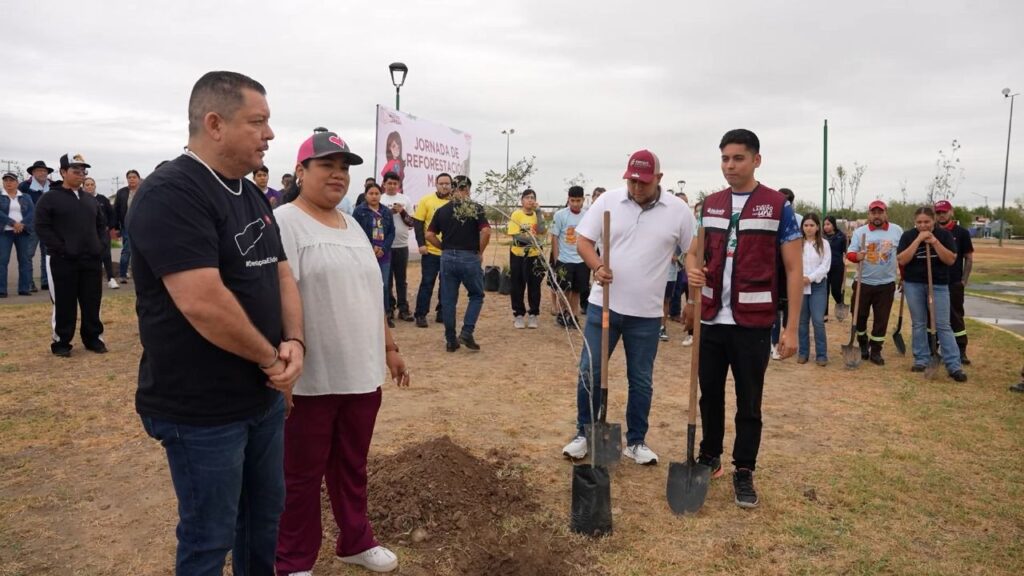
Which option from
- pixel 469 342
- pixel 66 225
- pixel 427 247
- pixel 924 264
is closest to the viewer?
pixel 66 225

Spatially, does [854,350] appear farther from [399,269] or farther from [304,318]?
[304,318]

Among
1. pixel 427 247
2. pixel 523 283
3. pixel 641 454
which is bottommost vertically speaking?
pixel 641 454

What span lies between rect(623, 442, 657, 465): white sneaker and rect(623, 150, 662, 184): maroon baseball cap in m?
1.84

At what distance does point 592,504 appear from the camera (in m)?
3.43

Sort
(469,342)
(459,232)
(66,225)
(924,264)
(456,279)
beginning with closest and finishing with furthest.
A: 1. (66,225)
2. (924,264)
3. (459,232)
4. (456,279)
5. (469,342)

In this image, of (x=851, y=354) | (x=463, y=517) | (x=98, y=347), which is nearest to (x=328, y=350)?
(x=463, y=517)

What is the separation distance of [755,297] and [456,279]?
4.53m

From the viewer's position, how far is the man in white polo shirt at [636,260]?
13.7 ft

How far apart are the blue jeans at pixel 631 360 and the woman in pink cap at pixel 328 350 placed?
68.5 inches

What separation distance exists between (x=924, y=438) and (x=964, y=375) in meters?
2.55

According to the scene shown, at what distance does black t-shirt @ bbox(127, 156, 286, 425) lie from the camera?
187 centimetres

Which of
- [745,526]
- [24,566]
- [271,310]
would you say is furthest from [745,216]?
[24,566]

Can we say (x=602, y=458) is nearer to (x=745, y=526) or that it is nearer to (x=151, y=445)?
(x=745, y=526)

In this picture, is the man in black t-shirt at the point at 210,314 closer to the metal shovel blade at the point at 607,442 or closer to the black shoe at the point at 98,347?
the metal shovel blade at the point at 607,442
